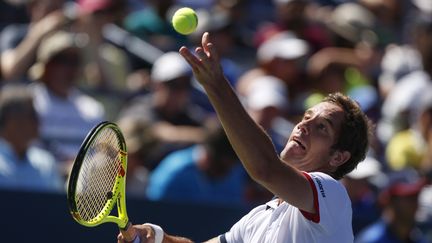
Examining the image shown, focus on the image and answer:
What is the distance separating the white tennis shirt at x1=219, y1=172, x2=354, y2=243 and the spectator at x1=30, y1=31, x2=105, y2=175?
13.2 feet

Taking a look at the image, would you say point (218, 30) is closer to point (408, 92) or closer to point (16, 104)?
point (408, 92)

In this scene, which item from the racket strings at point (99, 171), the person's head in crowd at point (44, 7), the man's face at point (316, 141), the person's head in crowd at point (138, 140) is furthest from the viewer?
the person's head in crowd at point (44, 7)

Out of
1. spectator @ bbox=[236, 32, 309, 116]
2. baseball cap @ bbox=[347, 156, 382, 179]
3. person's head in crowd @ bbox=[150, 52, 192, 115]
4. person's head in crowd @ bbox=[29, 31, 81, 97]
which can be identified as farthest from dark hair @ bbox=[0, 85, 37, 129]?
baseball cap @ bbox=[347, 156, 382, 179]

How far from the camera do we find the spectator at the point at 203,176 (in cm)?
859

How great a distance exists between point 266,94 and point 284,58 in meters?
0.84

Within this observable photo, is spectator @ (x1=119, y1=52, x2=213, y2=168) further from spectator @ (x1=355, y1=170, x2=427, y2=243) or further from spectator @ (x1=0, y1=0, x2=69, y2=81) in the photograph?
spectator @ (x1=355, y1=170, x2=427, y2=243)

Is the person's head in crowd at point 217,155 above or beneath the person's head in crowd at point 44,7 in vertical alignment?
beneath

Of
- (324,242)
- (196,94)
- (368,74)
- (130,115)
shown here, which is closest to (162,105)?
(130,115)

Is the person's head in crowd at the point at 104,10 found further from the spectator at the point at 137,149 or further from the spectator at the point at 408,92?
the spectator at the point at 408,92

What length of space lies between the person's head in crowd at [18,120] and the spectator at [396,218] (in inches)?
100.0

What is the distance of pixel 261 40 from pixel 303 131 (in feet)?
20.3

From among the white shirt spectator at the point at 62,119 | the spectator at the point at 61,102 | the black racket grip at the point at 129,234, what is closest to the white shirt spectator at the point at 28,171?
the spectator at the point at 61,102

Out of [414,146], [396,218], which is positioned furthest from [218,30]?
[396,218]

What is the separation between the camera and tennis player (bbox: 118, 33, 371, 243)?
464cm
